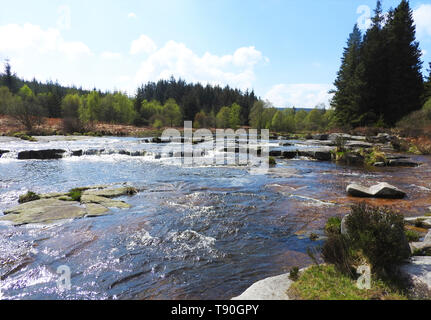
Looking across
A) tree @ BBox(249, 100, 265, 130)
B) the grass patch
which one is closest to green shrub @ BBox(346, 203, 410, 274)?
the grass patch

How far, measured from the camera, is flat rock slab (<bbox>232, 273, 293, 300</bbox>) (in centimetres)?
420

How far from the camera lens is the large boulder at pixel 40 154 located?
76.7 feet

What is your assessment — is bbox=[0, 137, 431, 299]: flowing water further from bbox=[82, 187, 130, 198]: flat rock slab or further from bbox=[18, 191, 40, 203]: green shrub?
bbox=[82, 187, 130, 198]: flat rock slab

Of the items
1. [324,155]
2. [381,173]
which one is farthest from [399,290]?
[324,155]

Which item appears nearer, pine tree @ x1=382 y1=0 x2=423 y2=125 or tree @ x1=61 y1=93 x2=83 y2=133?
pine tree @ x1=382 y1=0 x2=423 y2=125

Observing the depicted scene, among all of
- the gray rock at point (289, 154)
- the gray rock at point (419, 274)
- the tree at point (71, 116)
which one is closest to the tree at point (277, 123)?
the tree at point (71, 116)

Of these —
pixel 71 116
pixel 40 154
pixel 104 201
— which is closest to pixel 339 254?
pixel 104 201

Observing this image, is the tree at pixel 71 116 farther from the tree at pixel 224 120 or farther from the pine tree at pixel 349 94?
the pine tree at pixel 349 94

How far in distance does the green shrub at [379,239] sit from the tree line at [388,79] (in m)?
44.3

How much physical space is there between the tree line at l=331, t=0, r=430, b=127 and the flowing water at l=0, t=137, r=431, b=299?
33.8m

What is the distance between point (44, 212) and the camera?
9203 mm

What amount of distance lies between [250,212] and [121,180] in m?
8.78

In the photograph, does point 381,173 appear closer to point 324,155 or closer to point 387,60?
point 324,155

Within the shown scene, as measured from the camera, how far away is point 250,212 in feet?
32.6
